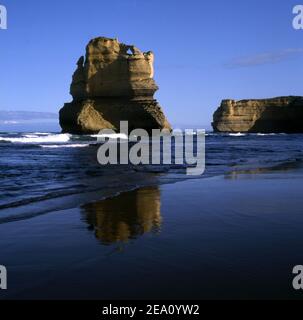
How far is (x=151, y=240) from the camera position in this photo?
6.77 meters

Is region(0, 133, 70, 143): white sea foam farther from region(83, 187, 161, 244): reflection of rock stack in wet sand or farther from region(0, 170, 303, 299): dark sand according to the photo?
region(0, 170, 303, 299): dark sand

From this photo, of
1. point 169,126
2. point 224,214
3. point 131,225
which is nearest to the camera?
point 131,225

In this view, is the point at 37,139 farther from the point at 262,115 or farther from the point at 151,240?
the point at 262,115

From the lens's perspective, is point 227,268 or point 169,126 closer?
point 227,268

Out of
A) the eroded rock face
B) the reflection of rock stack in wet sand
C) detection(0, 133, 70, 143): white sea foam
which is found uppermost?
the eroded rock face

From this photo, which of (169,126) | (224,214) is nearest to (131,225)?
(224,214)

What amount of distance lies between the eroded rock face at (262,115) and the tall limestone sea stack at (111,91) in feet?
154

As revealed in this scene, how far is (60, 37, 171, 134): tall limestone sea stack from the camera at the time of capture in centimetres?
6812

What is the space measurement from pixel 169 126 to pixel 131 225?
213 feet

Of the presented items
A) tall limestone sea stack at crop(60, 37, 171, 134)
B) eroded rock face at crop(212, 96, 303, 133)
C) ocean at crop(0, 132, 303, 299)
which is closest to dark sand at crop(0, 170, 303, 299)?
ocean at crop(0, 132, 303, 299)

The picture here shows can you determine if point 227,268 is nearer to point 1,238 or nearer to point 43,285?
point 43,285

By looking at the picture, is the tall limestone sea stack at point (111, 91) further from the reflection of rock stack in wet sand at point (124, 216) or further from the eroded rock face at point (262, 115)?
the reflection of rock stack in wet sand at point (124, 216)

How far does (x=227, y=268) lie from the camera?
537 cm

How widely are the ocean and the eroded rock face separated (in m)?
101
